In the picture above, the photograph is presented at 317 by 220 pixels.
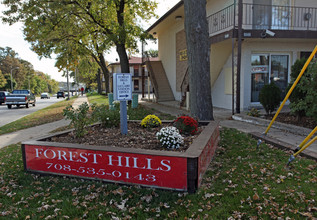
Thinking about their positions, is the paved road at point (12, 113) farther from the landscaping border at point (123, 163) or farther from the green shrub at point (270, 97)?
the green shrub at point (270, 97)

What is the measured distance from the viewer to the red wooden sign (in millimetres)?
3570

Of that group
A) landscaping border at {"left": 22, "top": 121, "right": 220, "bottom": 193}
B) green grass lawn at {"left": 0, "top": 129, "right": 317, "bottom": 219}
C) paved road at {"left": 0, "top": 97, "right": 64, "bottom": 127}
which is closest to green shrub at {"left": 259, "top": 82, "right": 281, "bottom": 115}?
green grass lawn at {"left": 0, "top": 129, "right": 317, "bottom": 219}

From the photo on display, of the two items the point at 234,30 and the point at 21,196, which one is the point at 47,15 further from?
the point at 21,196

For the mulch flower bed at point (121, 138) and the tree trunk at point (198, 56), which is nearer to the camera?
the mulch flower bed at point (121, 138)

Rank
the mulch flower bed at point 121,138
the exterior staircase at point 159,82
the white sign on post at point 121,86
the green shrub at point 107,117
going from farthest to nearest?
the exterior staircase at point 159,82, the green shrub at point 107,117, the white sign on post at point 121,86, the mulch flower bed at point 121,138

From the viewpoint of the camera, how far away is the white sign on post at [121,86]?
5.16 metres

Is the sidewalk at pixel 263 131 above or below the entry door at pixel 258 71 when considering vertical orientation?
below

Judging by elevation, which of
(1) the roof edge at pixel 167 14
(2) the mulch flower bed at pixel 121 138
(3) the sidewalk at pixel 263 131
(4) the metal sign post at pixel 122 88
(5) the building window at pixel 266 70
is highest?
(1) the roof edge at pixel 167 14

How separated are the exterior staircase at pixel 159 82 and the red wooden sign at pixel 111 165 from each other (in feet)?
47.1

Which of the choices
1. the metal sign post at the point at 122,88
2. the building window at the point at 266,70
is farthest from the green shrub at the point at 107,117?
the building window at the point at 266,70

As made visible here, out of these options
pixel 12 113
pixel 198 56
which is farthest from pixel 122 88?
pixel 12 113

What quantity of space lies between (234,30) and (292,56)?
4.09 metres

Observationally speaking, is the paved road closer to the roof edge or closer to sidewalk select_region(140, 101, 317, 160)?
the roof edge

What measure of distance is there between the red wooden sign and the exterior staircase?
14357mm
